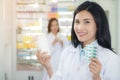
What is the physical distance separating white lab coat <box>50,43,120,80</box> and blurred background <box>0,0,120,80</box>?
98.1 inches

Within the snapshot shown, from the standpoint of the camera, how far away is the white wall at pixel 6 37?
367 centimetres

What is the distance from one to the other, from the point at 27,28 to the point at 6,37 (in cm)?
39

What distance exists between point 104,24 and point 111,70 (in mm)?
250

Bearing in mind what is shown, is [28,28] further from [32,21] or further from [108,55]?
[108,55]

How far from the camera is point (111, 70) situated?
1130 mm

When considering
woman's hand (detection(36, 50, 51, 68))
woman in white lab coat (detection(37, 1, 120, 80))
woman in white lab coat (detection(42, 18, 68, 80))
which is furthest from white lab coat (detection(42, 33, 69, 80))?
woman in white lab coat (detection(37, 1, 120, 80))

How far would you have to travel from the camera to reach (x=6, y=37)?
3.77 m

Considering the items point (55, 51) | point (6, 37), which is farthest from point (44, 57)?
point (6, 37)

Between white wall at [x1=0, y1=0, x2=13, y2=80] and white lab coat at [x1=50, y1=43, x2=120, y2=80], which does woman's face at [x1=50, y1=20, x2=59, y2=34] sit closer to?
white wall at [x1=0, y1=0, x2=13, y2=80]

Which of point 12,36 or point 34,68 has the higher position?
point 12,36

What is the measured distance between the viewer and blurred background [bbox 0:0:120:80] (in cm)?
372

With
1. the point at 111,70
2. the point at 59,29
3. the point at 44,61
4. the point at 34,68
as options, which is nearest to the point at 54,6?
the point at 59,29

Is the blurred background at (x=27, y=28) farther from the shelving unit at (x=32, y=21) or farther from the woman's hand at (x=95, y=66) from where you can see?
the woman's hand at (x=95, y=66)

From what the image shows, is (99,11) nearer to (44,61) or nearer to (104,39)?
(104,39)
